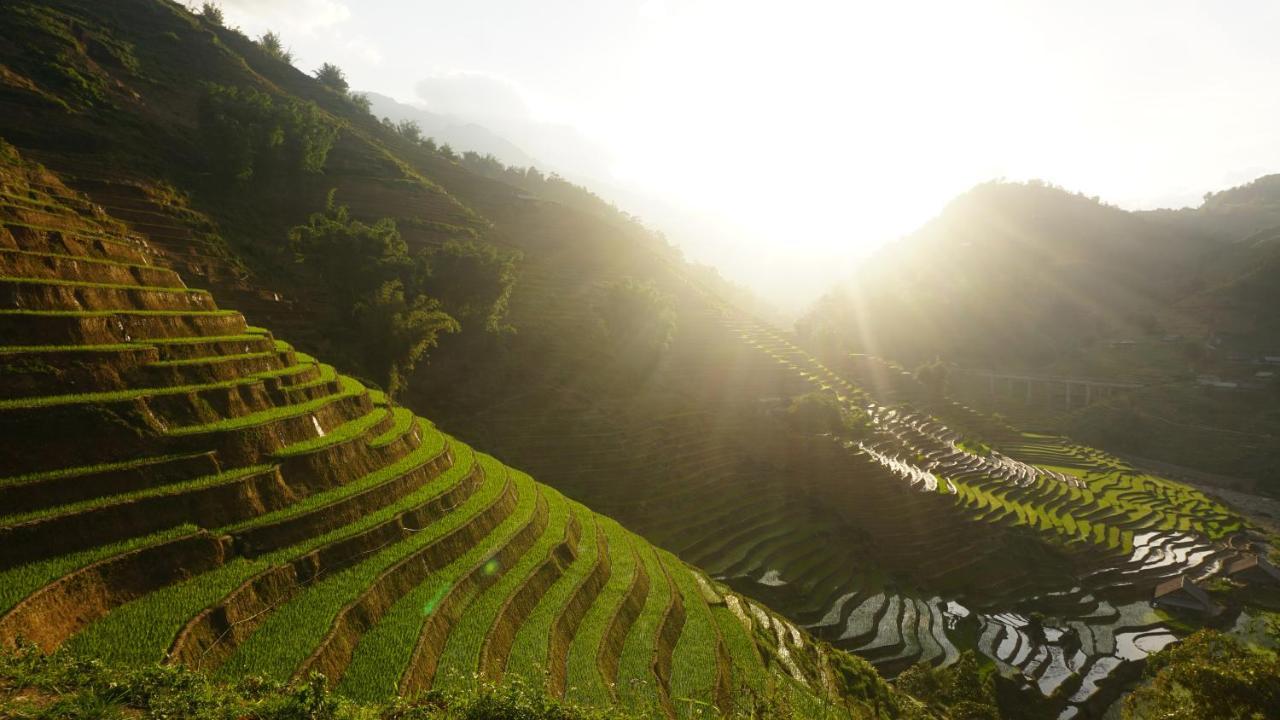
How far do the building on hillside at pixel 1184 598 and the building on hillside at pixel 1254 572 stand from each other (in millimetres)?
4736

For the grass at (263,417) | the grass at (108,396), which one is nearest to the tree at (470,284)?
the grass at (263,417)

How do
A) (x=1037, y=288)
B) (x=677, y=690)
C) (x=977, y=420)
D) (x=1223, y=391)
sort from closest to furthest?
(x=677, y=690) → (x=977, y=420) → (x=1223, y=391) → (x=1037, y=288)

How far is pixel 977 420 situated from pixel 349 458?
53340mm

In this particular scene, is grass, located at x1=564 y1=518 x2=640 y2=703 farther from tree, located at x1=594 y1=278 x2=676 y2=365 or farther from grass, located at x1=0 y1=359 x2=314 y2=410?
tree, located at x1=594 y1=278 x2=676 y2=365

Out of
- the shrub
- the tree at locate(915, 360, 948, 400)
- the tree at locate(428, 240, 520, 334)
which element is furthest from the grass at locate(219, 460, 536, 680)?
the tree at locate(915, 360, 948, 400)

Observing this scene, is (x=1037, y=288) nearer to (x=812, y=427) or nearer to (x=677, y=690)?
(x=812, y=427)

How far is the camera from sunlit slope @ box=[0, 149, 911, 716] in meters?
6.60

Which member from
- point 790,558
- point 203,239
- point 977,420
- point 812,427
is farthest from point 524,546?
point 977,420

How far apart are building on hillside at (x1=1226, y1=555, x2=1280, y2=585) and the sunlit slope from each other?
2887 cm

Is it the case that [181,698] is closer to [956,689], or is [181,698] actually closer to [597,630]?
[597,630]

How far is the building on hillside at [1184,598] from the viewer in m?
24.2

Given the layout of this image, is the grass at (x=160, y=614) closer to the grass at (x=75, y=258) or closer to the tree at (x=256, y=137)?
the grass at (x=75, y=258)

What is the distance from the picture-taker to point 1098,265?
4097 inches

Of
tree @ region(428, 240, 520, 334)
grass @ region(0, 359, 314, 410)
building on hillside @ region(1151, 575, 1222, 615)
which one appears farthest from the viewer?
tree @ region(428, 240, 520, 334)
